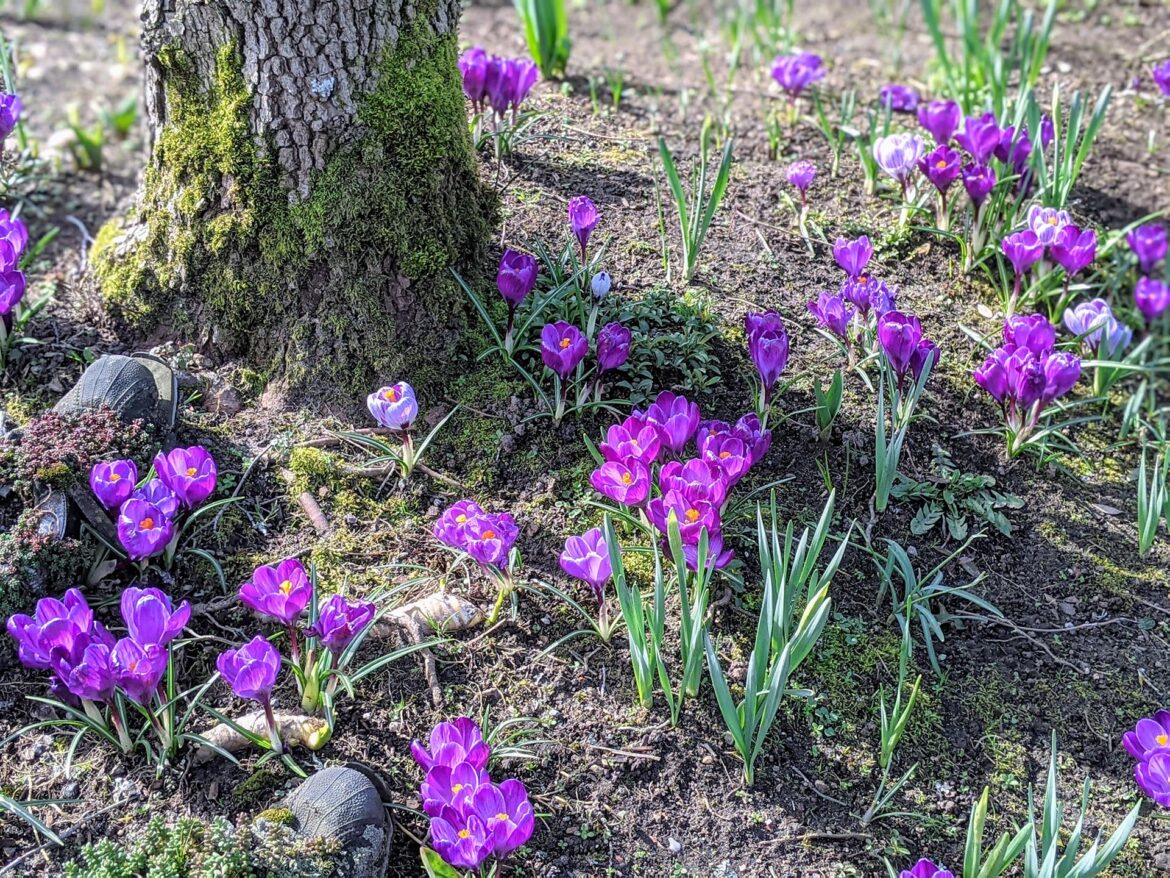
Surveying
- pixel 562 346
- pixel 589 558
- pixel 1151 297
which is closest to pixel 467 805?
pixel 589 558

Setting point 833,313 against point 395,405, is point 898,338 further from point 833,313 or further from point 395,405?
point 395,405

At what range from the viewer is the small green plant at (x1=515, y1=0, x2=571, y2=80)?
366 cm

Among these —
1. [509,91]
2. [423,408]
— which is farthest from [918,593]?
[509,91]

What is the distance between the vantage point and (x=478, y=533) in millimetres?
2234

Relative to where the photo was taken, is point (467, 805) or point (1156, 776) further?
point (1156, 776)

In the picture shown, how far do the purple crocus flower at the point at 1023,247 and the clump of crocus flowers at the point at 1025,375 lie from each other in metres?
0.27

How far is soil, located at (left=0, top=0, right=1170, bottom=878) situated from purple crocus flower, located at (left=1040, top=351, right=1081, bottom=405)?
0.25 metres

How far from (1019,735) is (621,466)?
0.97 metres

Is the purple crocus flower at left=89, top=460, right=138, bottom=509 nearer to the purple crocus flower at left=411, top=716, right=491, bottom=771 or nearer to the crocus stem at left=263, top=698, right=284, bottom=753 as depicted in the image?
the crocus stem at left=263, top=698, right=284, bottom=753

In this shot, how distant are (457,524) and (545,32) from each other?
211cm

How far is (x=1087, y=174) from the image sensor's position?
375 centimetres

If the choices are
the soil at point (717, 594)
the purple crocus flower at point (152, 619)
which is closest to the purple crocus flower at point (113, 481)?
the soil at point (717, 594)

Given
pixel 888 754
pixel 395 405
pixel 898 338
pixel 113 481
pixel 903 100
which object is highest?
pixel 903 100

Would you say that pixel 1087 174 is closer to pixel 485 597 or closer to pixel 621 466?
pixel 621 466
